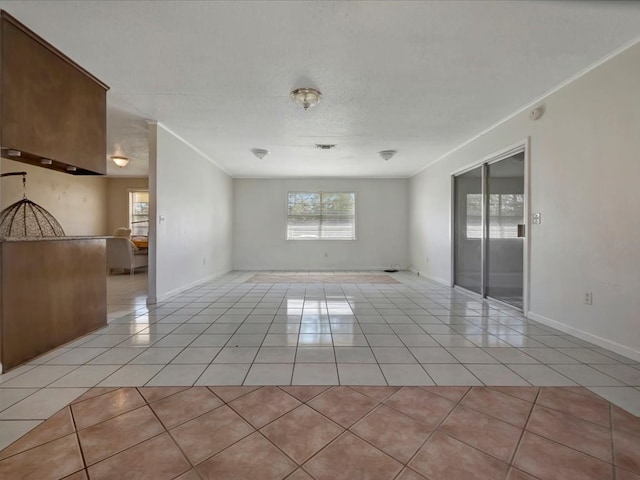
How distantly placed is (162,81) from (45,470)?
3.09 metres

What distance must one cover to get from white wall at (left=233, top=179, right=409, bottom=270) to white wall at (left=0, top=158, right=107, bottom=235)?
382 cm

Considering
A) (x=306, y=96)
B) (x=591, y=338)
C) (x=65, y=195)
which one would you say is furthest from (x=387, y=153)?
(x=65, y=195)

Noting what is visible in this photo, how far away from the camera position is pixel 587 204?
8.88 feet

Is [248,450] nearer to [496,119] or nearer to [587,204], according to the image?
[587,204]

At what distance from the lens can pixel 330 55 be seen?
2508 millimetres

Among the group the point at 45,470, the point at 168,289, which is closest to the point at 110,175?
the point at 168,289

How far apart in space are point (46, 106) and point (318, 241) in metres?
6.07

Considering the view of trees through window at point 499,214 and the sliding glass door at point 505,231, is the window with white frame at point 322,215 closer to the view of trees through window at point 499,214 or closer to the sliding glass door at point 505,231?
the view of trees through window at point 499,214

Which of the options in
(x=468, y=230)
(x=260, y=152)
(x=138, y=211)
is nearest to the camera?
(x=468, y=230)

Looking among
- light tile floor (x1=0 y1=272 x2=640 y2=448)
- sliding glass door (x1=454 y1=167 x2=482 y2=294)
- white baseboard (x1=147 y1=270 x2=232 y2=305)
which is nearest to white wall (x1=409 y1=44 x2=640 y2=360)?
light tile floor (x1=0 y1=272 x2=640 y2=448)

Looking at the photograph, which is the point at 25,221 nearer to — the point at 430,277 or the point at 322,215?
the point at 322,215

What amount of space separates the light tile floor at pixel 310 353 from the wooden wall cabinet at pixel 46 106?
5.41 feet

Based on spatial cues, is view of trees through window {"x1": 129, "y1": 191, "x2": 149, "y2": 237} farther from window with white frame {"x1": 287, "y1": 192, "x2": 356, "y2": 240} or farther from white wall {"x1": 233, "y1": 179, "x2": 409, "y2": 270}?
window with white frame {"x1": 287, "y1": 192, "x2": 356, "y2": 240}

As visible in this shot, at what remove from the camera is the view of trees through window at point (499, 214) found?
3.70 m
